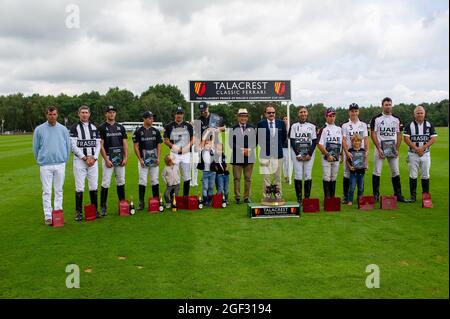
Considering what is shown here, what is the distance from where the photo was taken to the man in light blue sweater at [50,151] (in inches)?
315

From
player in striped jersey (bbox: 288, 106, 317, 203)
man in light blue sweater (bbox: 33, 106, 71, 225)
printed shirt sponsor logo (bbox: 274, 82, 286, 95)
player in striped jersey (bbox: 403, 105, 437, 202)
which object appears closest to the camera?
man in light blue sweater (bbox: 33, 106, 71, 225)

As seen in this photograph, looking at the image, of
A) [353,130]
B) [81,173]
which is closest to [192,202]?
[81,173]

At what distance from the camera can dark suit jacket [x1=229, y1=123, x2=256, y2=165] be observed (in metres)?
9.69

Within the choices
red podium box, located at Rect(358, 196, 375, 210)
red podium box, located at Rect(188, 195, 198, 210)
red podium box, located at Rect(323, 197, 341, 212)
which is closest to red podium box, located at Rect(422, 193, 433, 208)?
red podium box, located at Rect(358, 196, 375, 210)

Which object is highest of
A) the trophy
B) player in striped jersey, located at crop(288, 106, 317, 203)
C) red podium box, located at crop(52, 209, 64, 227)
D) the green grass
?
player in striped jersey, located at crop(288, 106, 317, 203)

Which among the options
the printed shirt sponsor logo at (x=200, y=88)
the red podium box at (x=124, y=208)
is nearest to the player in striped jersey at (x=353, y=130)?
the printed shirt sponsor logo at (x=200, y=88)

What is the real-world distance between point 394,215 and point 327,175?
5.57ft

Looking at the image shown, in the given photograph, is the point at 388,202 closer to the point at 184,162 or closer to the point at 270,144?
the point at 270,144

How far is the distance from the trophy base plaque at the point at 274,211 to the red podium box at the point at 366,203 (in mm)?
1589

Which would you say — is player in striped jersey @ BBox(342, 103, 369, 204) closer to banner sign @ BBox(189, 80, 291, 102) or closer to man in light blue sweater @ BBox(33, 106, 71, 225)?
banner sign @ BBox(189, 80, 291, 102)

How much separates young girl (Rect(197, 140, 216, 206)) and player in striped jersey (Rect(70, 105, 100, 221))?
240 centimetres

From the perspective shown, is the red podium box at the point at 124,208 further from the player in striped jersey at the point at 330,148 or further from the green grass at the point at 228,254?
the player in striped jersey at the point at 330,148

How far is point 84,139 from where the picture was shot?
8516 mm
